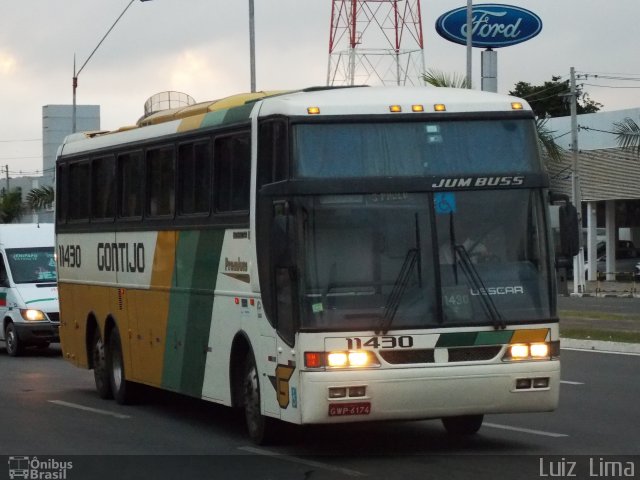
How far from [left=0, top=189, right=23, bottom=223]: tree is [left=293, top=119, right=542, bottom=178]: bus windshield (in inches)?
2917

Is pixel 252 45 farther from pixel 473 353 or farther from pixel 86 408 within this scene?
pixel 473 353

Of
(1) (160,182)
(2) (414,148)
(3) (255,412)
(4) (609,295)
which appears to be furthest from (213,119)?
(4) (609,295)

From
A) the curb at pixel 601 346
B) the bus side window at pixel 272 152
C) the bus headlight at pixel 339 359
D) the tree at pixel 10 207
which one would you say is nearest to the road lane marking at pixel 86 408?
the bus side window at pixel 272 152

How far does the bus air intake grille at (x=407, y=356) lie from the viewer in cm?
1166

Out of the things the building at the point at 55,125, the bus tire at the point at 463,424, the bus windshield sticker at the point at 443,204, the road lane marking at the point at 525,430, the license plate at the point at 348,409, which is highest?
the building at the point at 55,125

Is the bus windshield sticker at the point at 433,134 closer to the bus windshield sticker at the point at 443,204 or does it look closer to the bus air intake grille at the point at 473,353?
the bus windshield sticker at the point at 443,204

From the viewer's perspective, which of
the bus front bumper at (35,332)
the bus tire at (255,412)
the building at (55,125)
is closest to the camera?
the bus tire at (255,412)

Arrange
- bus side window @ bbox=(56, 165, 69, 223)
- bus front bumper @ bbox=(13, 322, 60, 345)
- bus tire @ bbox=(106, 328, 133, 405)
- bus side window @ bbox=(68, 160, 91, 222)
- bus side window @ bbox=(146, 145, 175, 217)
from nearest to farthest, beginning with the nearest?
bus side window @ bbox=(146, 145, 175, 217)
bus tire @ bbox=(106, 328, 133, 405)
bus side window @ bbox=(68, 160, 91, 222)
bus side window @ bbox=(56, 165, 69, 223)
bus front bumper @ bbox=(13, 322, 60, 345)

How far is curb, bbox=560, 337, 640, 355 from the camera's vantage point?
23742 millimetres

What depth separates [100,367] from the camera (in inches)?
723

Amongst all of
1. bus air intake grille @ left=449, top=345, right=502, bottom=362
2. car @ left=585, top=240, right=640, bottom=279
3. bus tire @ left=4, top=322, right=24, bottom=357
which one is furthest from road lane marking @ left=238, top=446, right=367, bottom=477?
car @ left=585, top=240, right=640, bottom=279

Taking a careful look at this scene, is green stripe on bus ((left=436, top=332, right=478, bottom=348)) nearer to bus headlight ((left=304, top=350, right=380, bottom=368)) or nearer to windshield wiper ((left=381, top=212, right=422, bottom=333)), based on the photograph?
windshield wiper ((left=381, top=212, right=422, bottom=333))

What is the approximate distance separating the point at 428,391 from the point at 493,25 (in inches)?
1284

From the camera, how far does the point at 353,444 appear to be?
43.2ft
